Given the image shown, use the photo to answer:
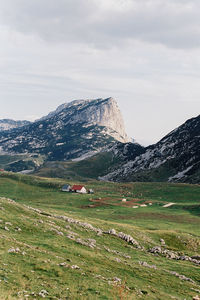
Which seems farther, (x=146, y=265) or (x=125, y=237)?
(x=125, y=237)

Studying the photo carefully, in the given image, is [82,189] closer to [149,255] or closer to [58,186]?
[58,186]

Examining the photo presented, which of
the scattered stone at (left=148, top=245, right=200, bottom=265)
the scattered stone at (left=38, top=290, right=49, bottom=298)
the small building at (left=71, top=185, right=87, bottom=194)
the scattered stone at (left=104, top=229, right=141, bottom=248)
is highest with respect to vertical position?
the scattered stone at (left=38, top=290, right=49, bottom=298)

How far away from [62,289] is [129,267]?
42.0ft

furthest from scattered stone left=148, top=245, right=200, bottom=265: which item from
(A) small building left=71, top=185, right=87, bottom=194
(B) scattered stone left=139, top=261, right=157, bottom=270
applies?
(A) small building left=71, top=185, right=87, bottom=194

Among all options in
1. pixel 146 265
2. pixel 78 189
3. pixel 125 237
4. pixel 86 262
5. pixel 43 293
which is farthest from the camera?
pixel 78 189

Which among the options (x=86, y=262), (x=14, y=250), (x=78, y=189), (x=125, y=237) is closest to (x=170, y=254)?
(x=125, y=237)

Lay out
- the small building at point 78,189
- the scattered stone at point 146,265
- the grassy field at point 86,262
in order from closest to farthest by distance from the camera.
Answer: the grassy field at point 86,262
the scattered stone at point 146,265
the small building at point 78,189

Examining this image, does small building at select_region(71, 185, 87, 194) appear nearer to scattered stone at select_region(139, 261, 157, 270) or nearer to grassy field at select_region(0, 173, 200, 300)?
grassy field at select_region(0, 173, 200, 300)

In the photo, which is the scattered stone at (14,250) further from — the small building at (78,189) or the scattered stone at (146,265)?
the small building at (78,189)

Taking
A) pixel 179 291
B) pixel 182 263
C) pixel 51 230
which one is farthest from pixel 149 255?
pixel 51 230

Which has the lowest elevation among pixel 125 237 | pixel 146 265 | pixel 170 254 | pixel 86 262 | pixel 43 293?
pixel 170 254

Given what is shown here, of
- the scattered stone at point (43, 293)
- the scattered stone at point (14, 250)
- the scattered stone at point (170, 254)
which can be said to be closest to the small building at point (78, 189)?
the scattered stone at point (170, 254)

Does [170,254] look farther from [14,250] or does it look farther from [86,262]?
[14,250]

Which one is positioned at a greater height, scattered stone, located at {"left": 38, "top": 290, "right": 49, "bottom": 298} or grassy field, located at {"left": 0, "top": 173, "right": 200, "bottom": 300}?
scattered stone, located at {"left": 38, "top": 290, "right": 49, "bottom": 298}
